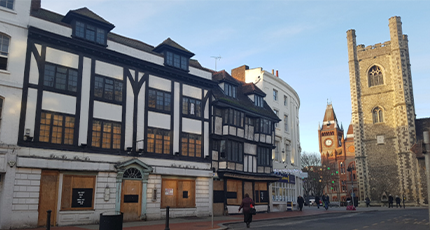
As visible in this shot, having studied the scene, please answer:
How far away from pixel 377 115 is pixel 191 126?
140 feet

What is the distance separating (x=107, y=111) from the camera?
67.6ft

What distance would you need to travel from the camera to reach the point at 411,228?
15.9 metres

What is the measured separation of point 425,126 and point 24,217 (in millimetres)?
57085

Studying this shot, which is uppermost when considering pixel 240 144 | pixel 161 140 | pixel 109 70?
pixel 109 70

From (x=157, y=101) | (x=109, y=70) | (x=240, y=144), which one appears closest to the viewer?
(x=109, y=70)

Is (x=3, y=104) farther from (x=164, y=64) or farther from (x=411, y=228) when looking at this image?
(x=411, y=228)

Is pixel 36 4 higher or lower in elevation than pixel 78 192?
higher

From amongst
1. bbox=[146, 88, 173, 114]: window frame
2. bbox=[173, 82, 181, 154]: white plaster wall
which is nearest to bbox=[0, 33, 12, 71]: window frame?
bbox=[146, 88, 173, 114]: window frame

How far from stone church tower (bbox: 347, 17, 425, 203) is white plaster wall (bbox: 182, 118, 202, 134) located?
3939 cm

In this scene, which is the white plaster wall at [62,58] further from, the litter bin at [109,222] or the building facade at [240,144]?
the litter bin at [109,222]

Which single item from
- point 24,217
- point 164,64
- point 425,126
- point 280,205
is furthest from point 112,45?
point 425,126

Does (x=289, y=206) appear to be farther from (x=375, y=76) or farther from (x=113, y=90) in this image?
(x=375, y=76)

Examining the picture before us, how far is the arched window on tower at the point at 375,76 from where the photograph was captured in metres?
58.2

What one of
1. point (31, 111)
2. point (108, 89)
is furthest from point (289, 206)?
point (31, 111)
